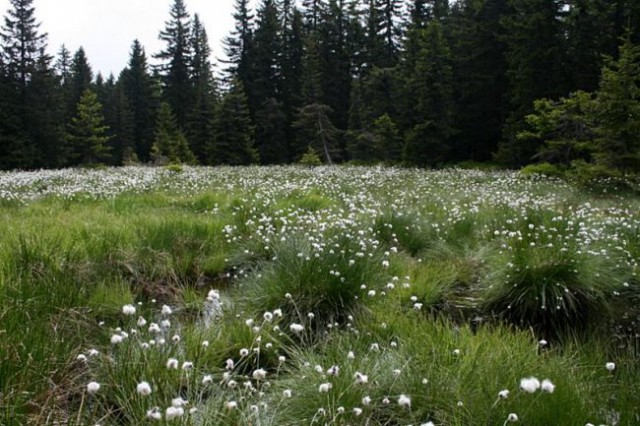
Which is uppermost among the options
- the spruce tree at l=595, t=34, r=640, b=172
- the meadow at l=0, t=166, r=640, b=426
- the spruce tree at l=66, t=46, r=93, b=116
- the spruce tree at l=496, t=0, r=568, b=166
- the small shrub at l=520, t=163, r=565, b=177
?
the spruce tree at l=66, t=46, r=93, b=116

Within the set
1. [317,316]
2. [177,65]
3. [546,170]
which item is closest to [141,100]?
[177,65]

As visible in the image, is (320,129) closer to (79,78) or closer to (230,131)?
(230,131)

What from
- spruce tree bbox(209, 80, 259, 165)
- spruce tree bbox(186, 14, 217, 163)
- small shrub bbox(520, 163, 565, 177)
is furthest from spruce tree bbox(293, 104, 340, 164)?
small shrub bbox(520, 163, 565, 177)

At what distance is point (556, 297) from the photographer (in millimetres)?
5430

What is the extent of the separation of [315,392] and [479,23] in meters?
33.7

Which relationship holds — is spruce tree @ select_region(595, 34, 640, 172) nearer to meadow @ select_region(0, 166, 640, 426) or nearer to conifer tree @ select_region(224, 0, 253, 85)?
meadow @ select_region(0, 166, 640, 426)

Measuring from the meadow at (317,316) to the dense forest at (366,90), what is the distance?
31.7 feet

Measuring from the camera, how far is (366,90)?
4072cm

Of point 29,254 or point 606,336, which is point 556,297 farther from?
point 29,254

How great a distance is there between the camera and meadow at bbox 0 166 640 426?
9.79 ft

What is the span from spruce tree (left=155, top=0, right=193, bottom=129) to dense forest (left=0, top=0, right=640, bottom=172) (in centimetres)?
16

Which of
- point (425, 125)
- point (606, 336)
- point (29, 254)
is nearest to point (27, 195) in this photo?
point (29, 254)

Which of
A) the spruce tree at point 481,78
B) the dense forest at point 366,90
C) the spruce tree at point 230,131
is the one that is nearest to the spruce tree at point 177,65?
the dense forest at point 366,90

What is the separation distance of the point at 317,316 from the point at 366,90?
37496 mm
